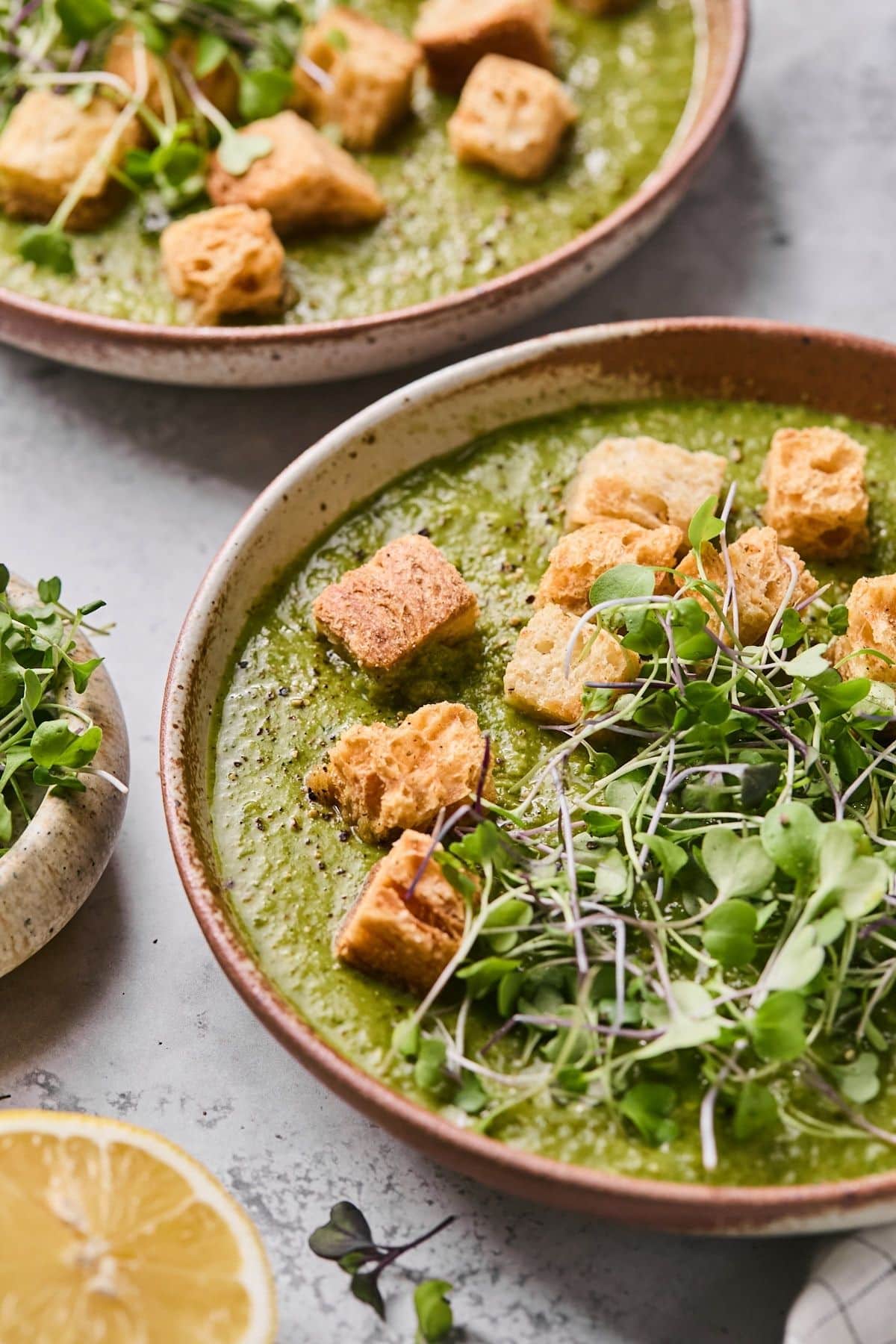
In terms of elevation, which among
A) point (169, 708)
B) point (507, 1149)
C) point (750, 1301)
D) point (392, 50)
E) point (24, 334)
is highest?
point (392, 50)

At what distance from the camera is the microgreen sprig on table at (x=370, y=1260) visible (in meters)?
2.56

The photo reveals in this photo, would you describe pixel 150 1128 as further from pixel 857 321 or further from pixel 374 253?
pixel 857 321

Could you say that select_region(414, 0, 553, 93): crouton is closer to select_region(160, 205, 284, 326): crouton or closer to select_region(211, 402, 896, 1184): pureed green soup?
select_region(160, 205, 284, 326): crouton

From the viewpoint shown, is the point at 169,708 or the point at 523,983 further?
the point at 169,708

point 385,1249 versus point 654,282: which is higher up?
point 654,282

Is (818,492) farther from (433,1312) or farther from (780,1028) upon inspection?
(433,1312)

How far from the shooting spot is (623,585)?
9.35 feet

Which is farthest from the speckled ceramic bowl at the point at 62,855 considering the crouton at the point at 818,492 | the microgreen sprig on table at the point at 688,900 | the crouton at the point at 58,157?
the crouton at the point at 58,157

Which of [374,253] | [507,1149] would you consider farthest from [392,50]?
[507,1149]

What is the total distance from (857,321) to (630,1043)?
2.38 meters

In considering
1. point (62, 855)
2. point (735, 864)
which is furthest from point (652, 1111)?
point (62, 855)

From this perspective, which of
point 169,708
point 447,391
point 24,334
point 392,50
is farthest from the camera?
point 392,50

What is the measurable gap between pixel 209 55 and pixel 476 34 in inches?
28.6

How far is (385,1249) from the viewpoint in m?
2.68
